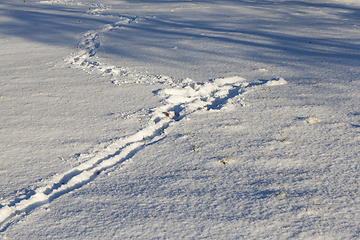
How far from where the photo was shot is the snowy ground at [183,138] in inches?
84.4

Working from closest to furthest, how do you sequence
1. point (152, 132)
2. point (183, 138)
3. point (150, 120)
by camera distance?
point (183, 138), point (152, 132), point (150, 120)

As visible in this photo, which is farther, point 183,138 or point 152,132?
point 152,132

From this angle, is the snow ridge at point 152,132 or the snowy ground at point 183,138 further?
the snow ridge at point 152,132

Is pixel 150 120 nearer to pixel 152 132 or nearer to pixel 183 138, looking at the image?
pixel 152 132

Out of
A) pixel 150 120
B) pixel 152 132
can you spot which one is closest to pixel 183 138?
pixel 152 132

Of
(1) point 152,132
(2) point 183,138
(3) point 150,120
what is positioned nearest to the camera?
(2) point 183,138

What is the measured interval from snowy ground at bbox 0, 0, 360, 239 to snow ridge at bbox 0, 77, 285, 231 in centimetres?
1

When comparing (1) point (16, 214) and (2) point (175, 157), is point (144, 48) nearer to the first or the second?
(2) point (175, 157)

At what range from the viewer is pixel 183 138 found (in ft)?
10.4

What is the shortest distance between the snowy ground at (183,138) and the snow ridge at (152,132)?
14mm

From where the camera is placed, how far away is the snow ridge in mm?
2413

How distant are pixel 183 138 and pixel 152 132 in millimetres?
420

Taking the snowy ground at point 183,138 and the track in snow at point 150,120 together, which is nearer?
the snowy ground at point 183,138

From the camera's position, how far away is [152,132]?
11.1 ft
